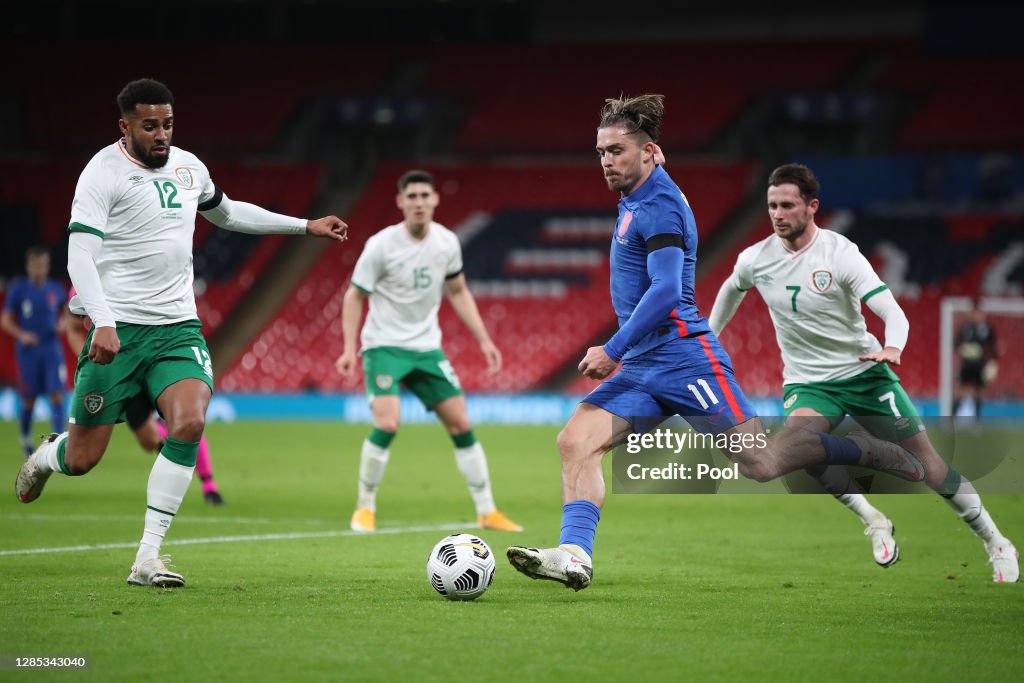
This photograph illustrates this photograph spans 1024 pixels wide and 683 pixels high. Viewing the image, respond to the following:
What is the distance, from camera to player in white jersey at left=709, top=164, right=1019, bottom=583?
774cm

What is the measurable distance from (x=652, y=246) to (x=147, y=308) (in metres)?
2.63

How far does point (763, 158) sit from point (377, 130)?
359 inches

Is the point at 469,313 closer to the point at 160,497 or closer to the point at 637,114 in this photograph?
the point at 160,497

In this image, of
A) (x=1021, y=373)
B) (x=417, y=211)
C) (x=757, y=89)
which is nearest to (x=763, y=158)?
(x=757, y=89)

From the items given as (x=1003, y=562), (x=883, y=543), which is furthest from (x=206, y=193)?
(x=1003, y=562)

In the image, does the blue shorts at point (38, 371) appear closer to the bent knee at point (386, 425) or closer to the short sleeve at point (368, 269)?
the short sleeve at point (368, 269)

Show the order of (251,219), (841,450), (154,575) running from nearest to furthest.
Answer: (154,575) → (841,450) → (251,219)

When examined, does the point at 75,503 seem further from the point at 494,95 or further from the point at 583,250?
the point at 494,95

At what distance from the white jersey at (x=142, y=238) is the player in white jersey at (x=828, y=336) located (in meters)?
3.10

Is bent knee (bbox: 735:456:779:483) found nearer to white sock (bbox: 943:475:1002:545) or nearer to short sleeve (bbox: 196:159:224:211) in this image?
white sock (bbox: 943:475:1002:545)

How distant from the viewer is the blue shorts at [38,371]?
16.4 m

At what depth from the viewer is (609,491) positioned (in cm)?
1388

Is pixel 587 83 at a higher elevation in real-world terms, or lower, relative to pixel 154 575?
higher

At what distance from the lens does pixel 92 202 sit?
22.3ft
